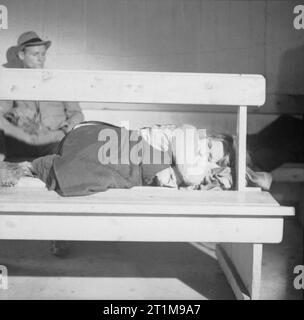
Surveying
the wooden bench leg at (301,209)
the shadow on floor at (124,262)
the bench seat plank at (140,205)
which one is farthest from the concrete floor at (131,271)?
the bench seat plank at (140,205)

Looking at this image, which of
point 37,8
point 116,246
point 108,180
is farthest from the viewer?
point 37,8


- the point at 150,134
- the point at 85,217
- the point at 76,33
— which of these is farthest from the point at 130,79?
the point at 76,33

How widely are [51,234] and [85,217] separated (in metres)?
0.16

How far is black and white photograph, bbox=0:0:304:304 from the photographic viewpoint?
213 centimetres

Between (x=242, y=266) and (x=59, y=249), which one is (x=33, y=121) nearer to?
(x=59, y=249)

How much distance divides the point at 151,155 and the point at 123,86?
14.6 inches

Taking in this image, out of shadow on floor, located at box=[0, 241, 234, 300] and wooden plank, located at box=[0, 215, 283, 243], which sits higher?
wooden plank, located at box=[0, 215, 283, 243]

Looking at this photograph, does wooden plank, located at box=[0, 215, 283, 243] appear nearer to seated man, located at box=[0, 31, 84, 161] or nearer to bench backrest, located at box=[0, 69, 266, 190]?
bench backrest, located at box=[0, 69, 266, 190]

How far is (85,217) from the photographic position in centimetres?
211

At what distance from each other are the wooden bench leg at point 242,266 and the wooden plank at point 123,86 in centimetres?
70
